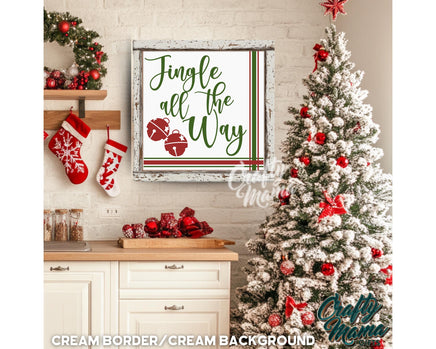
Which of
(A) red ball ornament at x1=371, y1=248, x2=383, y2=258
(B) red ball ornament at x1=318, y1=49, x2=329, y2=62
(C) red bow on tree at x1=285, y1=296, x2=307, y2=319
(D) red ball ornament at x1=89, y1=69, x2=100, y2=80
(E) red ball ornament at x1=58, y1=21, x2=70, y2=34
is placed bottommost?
(C) red bow on tree at x1=285, y1=296, x2=307, y2=319

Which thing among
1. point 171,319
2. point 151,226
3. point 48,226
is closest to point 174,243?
point 151,226

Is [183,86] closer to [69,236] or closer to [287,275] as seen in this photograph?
[69,236]

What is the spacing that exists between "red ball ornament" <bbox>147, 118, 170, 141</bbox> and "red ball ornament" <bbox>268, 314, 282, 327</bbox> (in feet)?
4.33

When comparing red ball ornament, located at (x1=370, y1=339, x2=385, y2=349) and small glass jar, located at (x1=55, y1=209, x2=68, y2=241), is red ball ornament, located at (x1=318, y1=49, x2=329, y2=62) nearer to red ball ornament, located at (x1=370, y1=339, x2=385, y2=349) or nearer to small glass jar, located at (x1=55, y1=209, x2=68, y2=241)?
red ball ornament, located at (x1=370, y1=339, x2=385, y2=349)

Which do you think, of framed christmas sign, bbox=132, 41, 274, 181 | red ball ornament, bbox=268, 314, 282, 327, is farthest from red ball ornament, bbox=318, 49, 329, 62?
red ball ornament, bbox=268, 314, 282, 327

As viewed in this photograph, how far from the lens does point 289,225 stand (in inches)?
86.7

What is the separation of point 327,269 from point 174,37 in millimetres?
1741

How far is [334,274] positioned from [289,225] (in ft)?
0.92

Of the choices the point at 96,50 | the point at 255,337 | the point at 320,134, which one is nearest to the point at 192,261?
the point at 255,337

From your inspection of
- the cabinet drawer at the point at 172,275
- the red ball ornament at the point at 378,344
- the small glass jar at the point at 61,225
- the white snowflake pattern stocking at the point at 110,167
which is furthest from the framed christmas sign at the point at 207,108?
the red ball ornament at the point at 378,344

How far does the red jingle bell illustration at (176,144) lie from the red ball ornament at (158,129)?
0.12 ft

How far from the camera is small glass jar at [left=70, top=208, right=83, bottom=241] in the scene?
2.93m

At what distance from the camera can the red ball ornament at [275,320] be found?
2238 mm

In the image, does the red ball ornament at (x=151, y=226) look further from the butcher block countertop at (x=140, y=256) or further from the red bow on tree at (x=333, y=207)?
the red bow on tree at (x=333, y=207)
